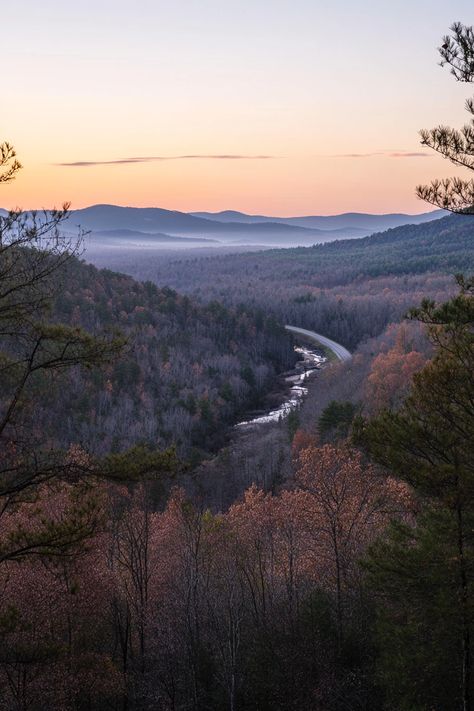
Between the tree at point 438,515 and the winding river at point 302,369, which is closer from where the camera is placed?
the tree at point 438,515

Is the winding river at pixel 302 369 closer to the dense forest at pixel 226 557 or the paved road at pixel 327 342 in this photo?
the paved road at pixel 327 342

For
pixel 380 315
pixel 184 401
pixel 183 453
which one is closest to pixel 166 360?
pixel 184 401

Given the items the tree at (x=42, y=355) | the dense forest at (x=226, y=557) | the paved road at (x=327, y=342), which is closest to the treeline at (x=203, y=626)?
the dense forest at (x=226, y=557)

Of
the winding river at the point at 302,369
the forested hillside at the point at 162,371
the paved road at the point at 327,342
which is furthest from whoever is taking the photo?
the paved road at the point at 327,342

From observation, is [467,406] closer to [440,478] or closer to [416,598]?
[440,478]

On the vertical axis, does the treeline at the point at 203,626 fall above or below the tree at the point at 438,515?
below

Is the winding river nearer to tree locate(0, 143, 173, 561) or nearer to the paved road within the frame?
the paved road

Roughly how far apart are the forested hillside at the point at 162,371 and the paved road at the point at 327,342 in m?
9.85

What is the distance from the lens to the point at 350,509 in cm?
2561

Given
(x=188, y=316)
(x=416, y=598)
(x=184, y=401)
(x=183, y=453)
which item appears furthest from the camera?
(x=188, y=316)

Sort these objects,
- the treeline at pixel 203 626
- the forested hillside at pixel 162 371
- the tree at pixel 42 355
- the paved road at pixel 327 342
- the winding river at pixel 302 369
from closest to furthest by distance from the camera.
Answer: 1. the tree at pixel 42 355
2. the treeline at pixel 203 626
3. the forested hillside at pixel 162 371
4. the winding river at pixel 302 369
5. the paved road at pixel 327 342

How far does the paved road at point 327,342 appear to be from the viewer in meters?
129

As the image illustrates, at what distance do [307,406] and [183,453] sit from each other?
49.8ft

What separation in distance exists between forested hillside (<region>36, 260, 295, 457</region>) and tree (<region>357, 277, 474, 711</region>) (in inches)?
1797
